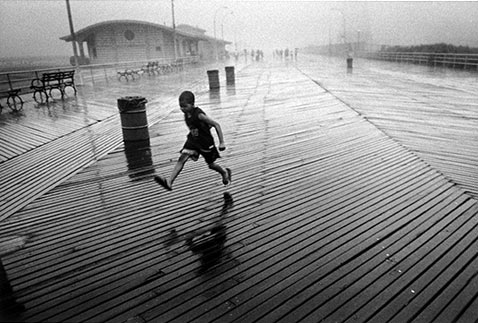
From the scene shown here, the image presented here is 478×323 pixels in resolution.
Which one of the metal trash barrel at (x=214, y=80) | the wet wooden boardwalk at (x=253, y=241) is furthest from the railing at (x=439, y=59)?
the wet wooden boardwalk at (x=253, y=241)

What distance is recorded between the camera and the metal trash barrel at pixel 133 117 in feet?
25.7

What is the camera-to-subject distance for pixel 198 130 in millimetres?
4785

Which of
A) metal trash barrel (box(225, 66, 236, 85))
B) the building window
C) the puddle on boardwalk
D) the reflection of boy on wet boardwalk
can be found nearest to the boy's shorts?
the reflection of boy on wet boardwalk

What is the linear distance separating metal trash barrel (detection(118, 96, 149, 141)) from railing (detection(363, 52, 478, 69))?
1057 inches

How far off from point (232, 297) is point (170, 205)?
6.65ft

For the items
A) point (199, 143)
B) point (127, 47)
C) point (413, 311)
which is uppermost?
point (127, 47)

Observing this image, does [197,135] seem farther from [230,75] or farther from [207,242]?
[230,75]

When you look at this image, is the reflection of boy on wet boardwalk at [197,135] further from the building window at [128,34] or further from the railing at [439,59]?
the building window at [128,34]

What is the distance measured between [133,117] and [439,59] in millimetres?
33220

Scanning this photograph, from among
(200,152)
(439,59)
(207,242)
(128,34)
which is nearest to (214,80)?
(200,152)

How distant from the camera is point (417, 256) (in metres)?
3.41

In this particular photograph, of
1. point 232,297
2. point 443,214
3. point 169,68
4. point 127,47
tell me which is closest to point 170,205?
point 232,297

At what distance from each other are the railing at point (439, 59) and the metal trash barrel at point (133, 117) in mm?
26849

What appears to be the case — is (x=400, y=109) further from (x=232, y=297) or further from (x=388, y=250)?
(x=232, y=297)
